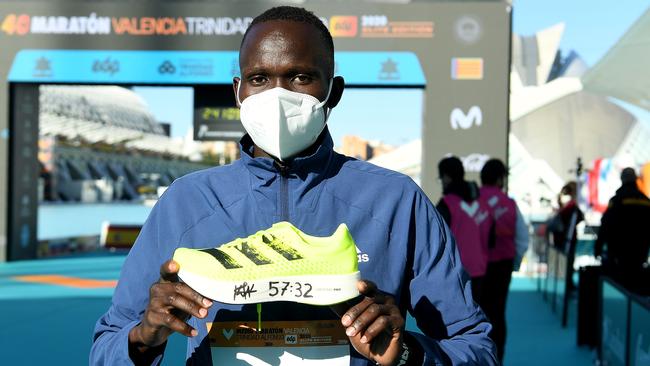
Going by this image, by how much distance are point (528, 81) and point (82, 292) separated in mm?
48126

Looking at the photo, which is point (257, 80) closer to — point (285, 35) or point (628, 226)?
point (285, 35)

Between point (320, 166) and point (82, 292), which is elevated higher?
point (320, 166)

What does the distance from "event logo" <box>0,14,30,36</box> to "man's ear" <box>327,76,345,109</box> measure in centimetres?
1408

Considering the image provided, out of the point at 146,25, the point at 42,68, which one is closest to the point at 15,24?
the point at 42,68

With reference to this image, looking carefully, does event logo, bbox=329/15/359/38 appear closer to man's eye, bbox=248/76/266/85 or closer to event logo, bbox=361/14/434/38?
event logo, bbox=361/14/434/38

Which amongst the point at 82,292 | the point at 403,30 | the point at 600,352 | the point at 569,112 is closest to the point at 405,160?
the point at 403,30

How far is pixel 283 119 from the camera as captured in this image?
1.47m

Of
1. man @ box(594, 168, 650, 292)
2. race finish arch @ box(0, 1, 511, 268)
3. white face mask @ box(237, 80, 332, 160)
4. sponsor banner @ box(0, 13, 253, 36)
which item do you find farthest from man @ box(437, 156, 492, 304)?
sponsor banner @ box(0, 13, 253, 36)

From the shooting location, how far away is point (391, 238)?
4.75 ft

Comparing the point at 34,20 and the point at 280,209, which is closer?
the point at 280,209

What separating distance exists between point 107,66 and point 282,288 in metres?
13.0

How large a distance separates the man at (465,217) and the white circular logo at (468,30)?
7.94m

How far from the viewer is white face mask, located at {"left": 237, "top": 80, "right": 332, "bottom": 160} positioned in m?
1.47

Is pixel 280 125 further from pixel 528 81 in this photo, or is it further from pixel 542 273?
pixel 528 81
